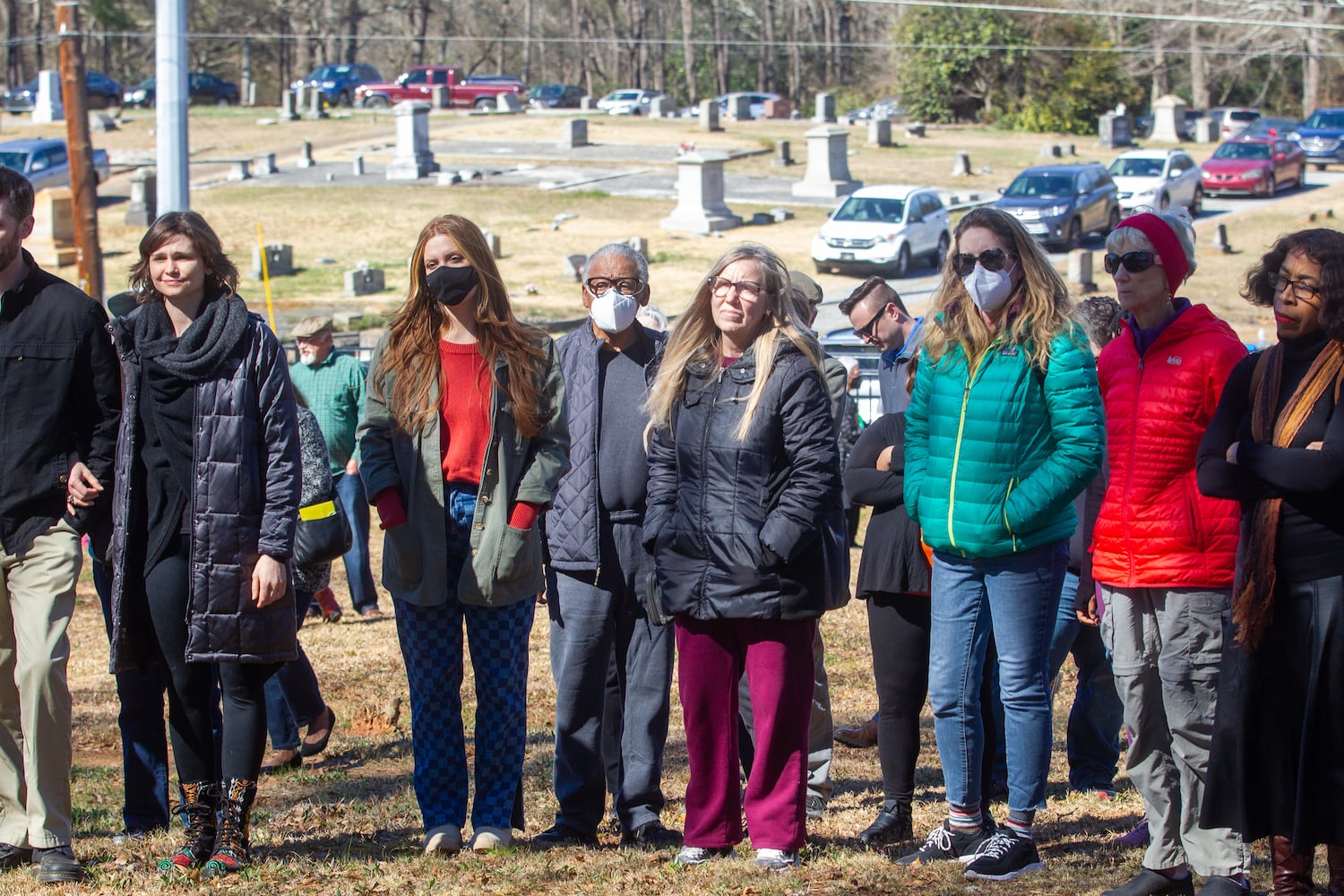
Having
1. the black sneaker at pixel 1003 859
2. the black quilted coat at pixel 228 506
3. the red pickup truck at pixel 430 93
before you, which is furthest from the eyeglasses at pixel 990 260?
the red pickup truck at pixel 430 93

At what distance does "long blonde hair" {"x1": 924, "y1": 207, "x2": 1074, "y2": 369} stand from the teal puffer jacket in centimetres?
3

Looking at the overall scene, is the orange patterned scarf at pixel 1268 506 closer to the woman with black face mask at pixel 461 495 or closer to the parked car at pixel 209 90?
the woman with black face mask at pixel 461 495

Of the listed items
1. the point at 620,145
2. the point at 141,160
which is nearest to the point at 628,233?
the point at 620,145

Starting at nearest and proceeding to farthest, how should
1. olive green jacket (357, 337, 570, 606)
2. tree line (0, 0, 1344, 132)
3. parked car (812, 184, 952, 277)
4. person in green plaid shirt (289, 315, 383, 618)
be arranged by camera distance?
olive green jacket (357, 337, 570, 606), person in green plaid shirt (289, 315, 383, 618), parked car (812, 184, 952, 277), tree line (0, 0, 1344, 132)

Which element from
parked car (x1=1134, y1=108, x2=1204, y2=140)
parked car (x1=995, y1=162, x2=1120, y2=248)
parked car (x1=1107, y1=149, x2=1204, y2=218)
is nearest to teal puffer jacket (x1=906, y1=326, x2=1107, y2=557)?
parked car (x1=995, y1=162, x2=1120, y2=248)

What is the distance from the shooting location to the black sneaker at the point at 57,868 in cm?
434

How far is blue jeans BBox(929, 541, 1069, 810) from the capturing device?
14.0 feet

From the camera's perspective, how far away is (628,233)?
3269 centimetres

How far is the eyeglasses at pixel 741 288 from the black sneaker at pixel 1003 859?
1790mm

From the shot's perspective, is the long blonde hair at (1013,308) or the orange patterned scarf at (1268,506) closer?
the orange patterned scarf at (1268,506)

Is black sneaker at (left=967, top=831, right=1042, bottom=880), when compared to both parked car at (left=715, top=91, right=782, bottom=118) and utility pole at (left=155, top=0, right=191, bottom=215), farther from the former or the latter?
parked car at (left=715, top=91, right=782, bottom=118)

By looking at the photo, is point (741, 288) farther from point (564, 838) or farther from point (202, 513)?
point (564, 838)

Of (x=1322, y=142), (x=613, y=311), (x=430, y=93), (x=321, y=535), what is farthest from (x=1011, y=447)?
(x=430, y=93)

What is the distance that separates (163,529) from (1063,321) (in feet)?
9.02
